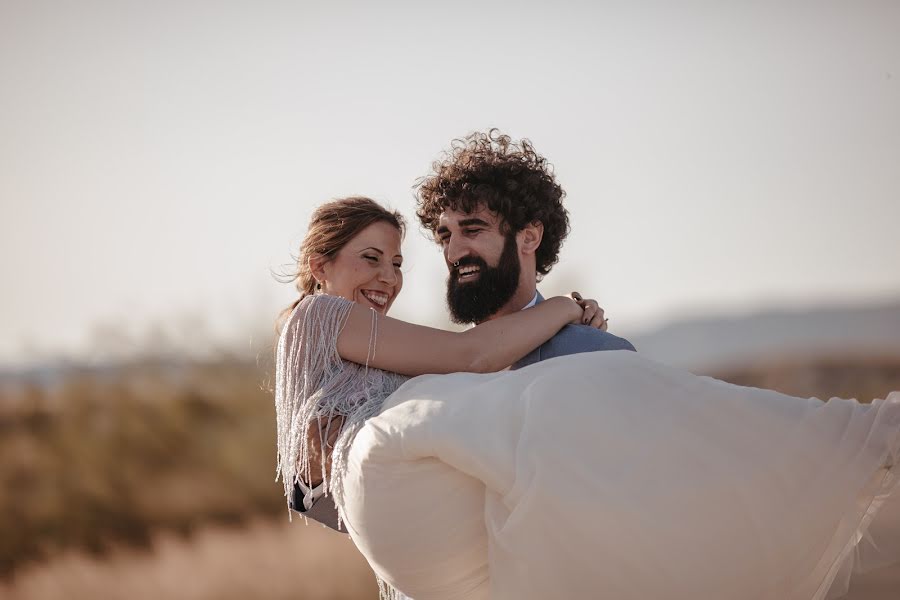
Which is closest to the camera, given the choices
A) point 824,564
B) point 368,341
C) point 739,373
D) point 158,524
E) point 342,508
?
point 824,564

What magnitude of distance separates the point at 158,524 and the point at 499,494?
25.9 feet

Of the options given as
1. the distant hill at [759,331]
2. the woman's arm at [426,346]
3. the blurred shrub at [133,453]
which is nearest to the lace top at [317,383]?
the woman's arm at [426,346]

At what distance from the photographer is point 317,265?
12.8ft

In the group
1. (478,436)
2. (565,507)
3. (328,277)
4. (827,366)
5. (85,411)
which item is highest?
(328,277)

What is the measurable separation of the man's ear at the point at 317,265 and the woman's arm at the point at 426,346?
2.02 ft

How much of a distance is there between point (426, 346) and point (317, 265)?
850mm

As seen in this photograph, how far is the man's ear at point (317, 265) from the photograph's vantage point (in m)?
3.88

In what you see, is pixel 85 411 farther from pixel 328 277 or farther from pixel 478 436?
pixel 478 436

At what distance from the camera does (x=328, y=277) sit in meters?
3.89

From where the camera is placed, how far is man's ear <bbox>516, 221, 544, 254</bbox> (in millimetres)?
4041

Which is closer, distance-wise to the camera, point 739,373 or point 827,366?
point 739,373

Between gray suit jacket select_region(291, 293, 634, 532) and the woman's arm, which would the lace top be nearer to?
the woman's arm

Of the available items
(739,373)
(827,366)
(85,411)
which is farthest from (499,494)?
(827,366)

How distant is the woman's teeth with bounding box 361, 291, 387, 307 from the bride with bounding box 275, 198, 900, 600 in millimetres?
919
